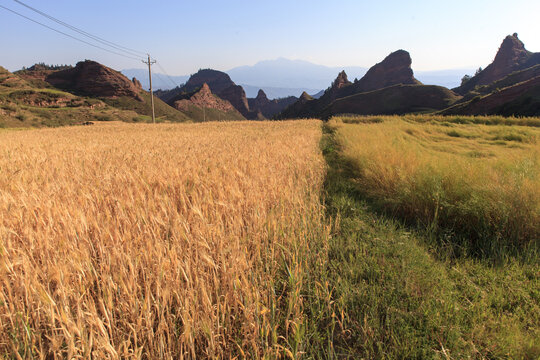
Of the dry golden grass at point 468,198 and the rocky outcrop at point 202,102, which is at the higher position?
the rocky outcrop at point 202,102

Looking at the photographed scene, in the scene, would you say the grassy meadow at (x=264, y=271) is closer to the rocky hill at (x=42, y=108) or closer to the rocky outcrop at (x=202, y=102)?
the rocky hill at (x=42, y=108)

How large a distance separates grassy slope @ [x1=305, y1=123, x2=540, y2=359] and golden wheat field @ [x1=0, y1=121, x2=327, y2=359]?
0.34 metres

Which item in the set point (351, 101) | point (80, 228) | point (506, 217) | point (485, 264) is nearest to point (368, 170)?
point (506, 217)

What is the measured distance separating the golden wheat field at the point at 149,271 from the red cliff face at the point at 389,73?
145 meters

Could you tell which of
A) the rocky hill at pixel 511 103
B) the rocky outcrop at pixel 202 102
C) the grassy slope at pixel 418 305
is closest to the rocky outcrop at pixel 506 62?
the rocky hill at pixel 511 103

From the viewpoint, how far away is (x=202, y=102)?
515 ft

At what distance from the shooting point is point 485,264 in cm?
265

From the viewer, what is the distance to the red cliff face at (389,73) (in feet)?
436

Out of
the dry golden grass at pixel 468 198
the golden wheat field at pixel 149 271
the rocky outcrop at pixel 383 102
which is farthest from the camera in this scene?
the rocky outcrop at pixel 383 102

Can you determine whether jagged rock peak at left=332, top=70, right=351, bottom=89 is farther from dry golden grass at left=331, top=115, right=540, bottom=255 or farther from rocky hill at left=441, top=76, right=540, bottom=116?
dry golden grass at left=331, top=115, right=540, bottom=255

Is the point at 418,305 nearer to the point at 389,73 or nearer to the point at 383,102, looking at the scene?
the point at 383,102

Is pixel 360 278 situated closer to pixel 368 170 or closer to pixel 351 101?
pixel 368 170

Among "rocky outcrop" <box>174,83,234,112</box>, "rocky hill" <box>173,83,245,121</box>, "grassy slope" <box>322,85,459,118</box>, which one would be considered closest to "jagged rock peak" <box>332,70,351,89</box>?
"grassy slope" <box>322,85,459,118</box>

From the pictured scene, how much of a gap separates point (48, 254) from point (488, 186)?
5.28 m
